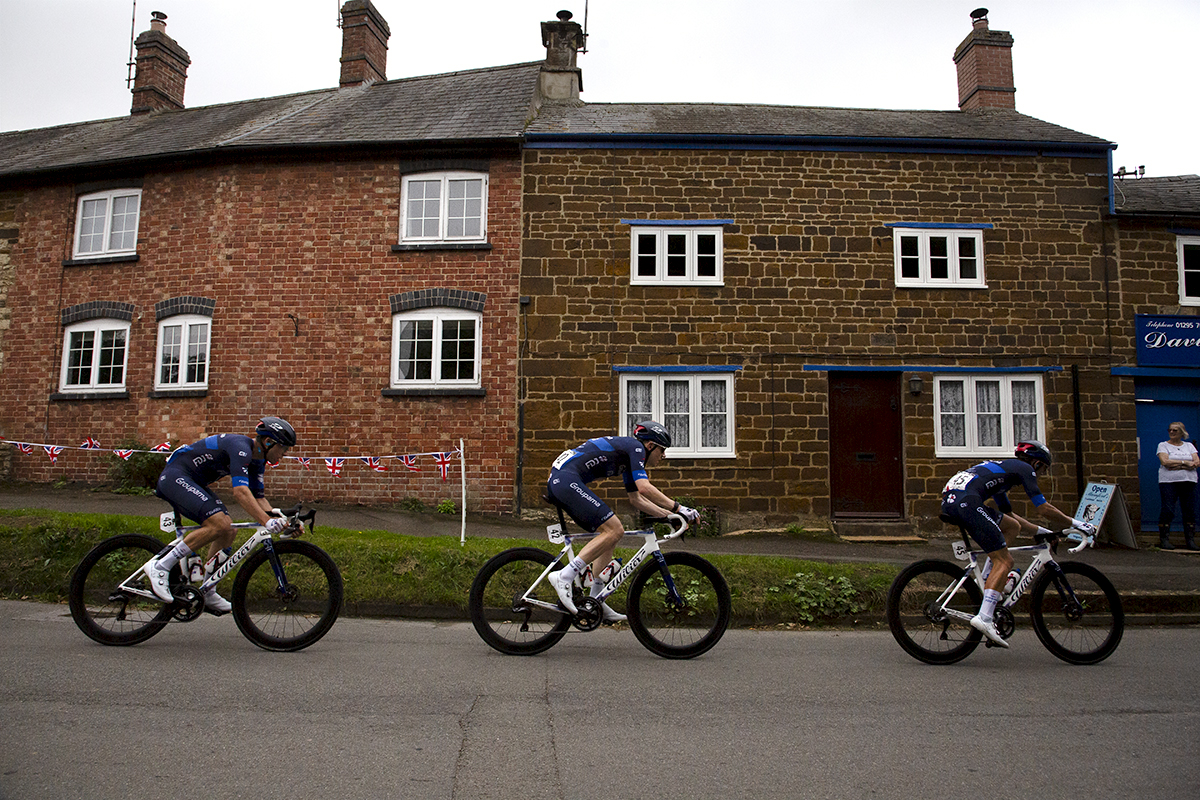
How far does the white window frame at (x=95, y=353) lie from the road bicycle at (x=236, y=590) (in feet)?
33.3

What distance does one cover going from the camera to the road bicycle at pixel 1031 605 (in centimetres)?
608

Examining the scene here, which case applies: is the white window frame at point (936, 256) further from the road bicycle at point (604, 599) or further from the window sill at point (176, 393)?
the window sill at point (176, 393)

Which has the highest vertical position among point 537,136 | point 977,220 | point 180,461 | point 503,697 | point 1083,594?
point 537,136

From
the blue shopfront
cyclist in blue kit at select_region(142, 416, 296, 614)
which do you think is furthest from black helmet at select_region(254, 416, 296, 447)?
the blue shopfront

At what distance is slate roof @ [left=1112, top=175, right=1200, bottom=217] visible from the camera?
13.7 meters

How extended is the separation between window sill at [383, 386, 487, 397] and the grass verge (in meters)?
4.67

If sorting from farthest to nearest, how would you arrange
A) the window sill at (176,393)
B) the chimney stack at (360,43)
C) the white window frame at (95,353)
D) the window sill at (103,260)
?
1. the chimney stack at (360,43)
2. the window sill at (103,260)
3. the white window frame at (95,353)
4. the window sill at (176,393)

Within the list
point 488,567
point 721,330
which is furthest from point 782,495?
point 488,567

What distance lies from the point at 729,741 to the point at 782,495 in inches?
368

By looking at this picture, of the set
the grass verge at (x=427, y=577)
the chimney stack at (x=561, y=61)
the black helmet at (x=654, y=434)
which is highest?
the chimney stack at (x=561, y=61)

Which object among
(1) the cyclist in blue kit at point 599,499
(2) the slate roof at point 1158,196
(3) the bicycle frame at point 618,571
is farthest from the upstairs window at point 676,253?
(3) the bicycle frame at point 618,571

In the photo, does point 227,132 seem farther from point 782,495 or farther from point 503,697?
point 503,697

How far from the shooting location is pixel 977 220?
13.9m

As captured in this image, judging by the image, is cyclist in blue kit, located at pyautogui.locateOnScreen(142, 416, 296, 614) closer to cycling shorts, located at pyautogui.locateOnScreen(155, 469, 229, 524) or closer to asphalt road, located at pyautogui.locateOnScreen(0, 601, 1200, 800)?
cycling shorts, located at pyautogui.locateOnScreen(155, 469, 229, 524)
